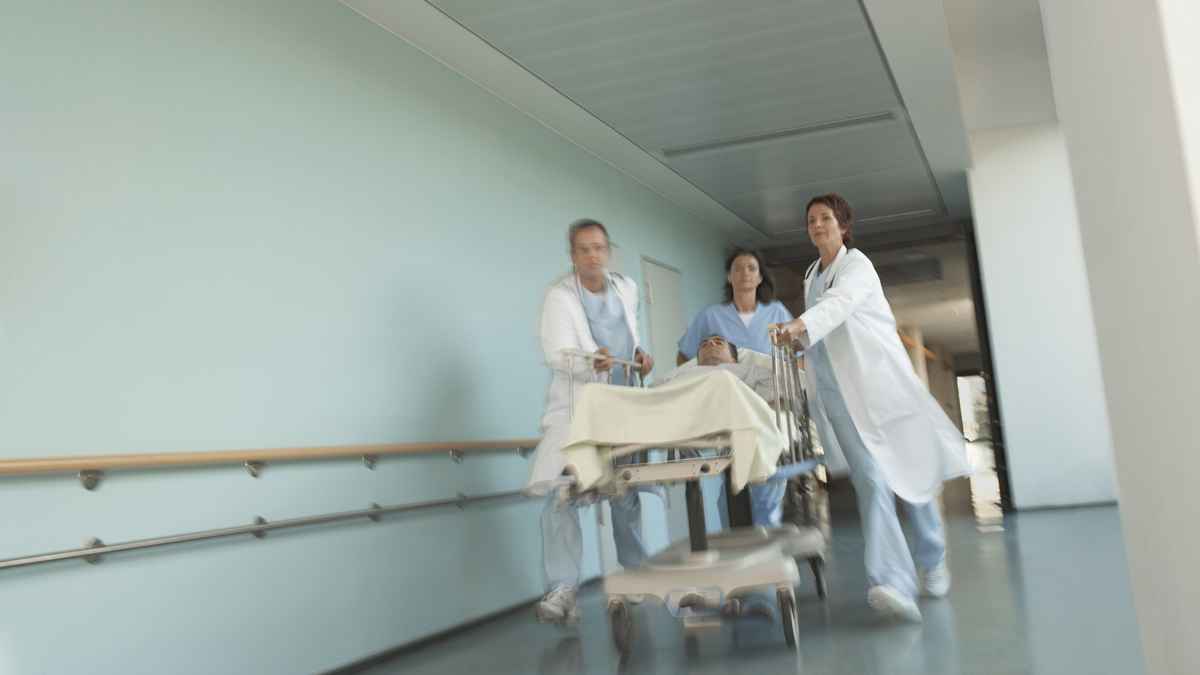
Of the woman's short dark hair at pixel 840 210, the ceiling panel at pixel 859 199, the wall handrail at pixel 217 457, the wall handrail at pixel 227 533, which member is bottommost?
the wall handrail at pixel 227 533

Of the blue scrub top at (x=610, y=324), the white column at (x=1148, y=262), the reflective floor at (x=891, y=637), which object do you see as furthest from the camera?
the blue scrub top at (x=610, y=324)

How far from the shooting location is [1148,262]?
166 cm

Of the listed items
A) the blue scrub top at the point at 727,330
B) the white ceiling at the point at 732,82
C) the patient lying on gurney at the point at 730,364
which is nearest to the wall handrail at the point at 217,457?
the patient lying on gurney at the point at 730,364

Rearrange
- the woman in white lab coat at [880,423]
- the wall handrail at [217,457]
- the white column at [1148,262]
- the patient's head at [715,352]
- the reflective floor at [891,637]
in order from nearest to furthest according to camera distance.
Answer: the white column at [1148,262] < the wall handrail at [217,457] < the reflective floor at [891,637] < the woman in white lab coat at [880,423] < the patient's head at [715,352]

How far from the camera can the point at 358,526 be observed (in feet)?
13.7

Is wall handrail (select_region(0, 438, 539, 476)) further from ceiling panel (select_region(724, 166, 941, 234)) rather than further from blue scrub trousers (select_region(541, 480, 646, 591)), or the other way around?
ceiling panel (select_region(724, 166, 941, 234))

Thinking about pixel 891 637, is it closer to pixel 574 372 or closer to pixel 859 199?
pixel 574 372

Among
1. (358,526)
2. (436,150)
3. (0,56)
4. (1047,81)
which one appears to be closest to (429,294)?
(436,150)

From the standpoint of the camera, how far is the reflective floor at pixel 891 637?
3266mm

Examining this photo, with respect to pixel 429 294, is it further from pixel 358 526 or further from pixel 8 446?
pixel 8 446

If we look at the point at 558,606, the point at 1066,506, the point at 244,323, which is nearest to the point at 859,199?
the point at 1066,506

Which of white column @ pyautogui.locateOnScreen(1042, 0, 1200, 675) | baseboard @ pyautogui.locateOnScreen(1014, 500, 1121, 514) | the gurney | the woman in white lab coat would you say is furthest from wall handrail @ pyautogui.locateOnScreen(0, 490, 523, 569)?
baseboard @ pyautogui.locateOnScreen(1014, 500, 1121, 514)

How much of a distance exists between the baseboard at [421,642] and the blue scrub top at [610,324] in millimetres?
1342

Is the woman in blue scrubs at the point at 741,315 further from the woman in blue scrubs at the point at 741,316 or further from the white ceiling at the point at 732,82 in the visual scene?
the white ceiling at the point at 732,82
